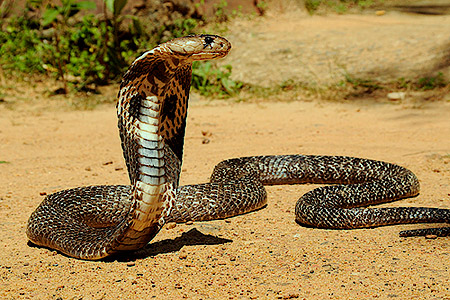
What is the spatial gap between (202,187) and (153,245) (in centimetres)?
102

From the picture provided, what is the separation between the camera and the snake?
3.57 m

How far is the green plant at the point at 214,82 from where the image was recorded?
10961 mm

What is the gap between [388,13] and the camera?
15664 mm

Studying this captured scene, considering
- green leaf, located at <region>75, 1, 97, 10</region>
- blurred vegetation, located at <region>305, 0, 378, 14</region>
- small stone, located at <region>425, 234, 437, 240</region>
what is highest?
green leaf, located at <region>75, 1, 97, 10</region>

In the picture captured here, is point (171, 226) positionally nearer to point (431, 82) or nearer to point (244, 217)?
point (244, 217)

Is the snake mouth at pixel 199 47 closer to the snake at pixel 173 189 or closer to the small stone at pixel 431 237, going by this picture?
the snake at pixel 173 189

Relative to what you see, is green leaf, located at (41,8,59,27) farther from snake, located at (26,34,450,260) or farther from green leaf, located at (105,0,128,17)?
snake, located at (26,34,450,260)

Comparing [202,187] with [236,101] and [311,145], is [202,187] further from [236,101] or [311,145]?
[236,101]

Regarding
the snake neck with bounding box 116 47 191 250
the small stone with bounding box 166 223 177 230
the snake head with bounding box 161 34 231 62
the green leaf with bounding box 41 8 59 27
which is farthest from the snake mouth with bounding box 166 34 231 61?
the green leaf with bounding box 41 8 59 27

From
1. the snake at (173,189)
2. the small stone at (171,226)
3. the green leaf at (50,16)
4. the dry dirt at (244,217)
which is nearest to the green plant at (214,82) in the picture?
the dry dirt at (244,217)

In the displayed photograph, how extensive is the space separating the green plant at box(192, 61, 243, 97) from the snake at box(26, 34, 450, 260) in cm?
460

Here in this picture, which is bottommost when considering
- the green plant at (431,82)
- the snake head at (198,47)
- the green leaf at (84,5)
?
the green plant at (431,82)

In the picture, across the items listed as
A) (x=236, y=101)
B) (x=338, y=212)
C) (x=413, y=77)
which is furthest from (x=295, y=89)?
(x=338, y=212)

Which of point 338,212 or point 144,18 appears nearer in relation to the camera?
point 338,212
